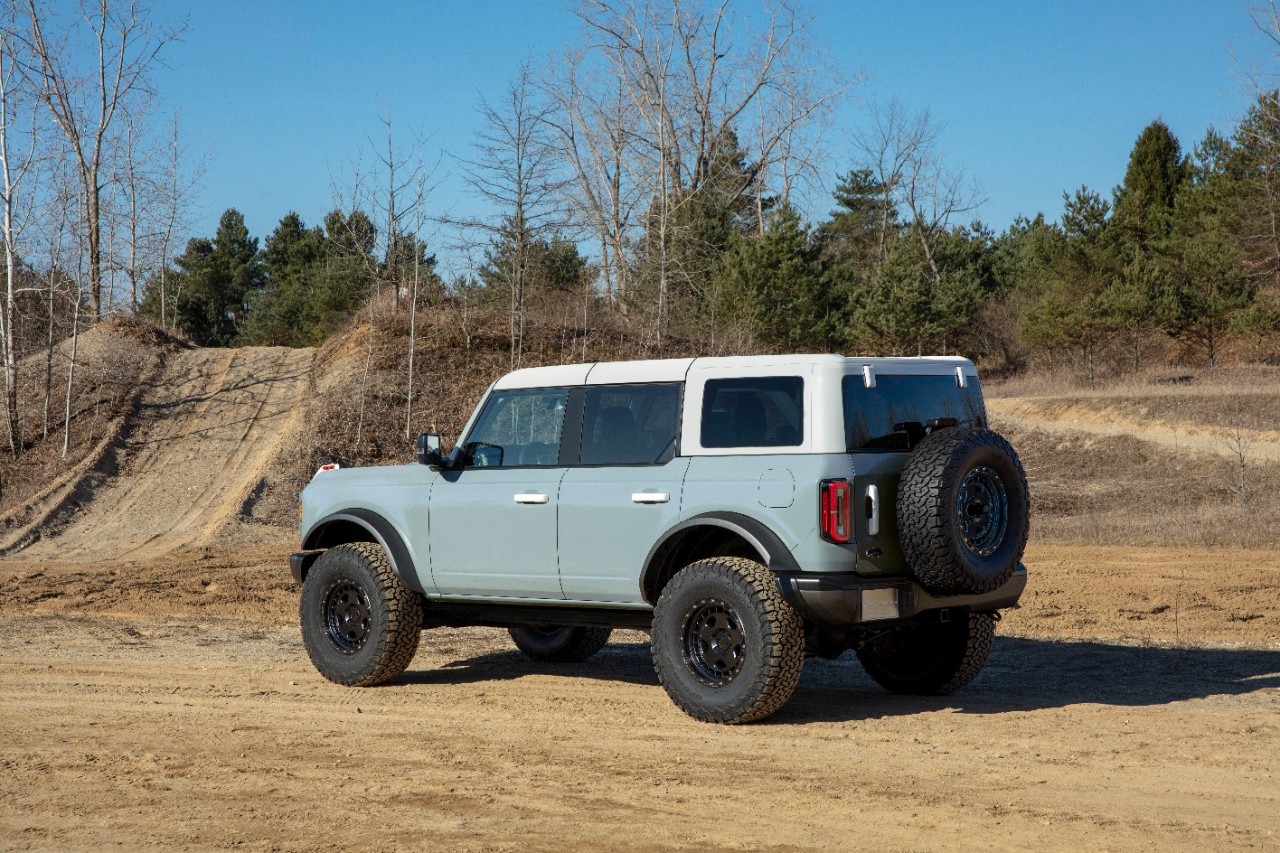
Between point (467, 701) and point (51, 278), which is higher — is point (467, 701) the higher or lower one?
the lower one

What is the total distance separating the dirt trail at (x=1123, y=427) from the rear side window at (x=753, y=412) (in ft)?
74.5

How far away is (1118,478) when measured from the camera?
92.4 feet

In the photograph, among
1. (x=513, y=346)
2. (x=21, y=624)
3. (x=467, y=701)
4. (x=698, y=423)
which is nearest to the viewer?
(x=698, y=423)

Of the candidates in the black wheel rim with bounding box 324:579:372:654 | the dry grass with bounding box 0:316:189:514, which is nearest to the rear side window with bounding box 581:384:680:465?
the black wheel rim with bounding box 324:579:372:654

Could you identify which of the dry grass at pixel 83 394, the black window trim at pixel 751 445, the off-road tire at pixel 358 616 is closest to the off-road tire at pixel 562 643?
the off-road tire at pixel 358 616

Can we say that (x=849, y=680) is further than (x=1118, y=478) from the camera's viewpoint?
No

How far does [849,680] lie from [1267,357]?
43.1 m

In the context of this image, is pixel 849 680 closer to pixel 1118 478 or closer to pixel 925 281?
pixel 1118 478

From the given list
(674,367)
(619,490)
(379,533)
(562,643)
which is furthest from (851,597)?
(562,643)

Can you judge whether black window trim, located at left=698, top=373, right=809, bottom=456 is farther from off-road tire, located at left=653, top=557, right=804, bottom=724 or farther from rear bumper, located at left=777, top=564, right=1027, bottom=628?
rear bumper, located at left=777, top=564, right=1027, bottom=628

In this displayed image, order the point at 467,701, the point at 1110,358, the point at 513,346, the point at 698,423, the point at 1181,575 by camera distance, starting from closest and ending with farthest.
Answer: the point at 698,423
the point at 467,701
the point at 1181,575
the point at 513,346
the point at 1110,358

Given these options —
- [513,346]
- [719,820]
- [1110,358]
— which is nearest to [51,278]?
[513,346]

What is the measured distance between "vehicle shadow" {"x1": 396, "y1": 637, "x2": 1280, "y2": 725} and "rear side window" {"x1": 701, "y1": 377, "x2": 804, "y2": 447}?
5.81ft

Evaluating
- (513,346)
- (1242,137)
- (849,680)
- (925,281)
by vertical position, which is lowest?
(849,680)
